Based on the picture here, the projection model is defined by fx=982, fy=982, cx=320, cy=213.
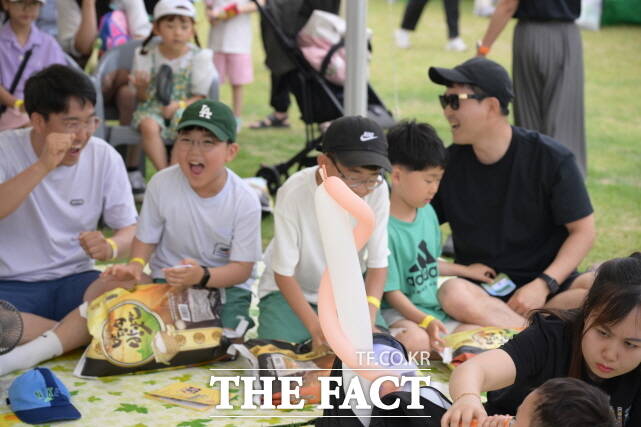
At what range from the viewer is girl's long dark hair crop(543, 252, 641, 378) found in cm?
250

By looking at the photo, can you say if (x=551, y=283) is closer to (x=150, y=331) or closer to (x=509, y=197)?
(x=509, y=197)

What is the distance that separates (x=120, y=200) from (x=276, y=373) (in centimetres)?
109

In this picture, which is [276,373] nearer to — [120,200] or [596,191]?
[120,200]

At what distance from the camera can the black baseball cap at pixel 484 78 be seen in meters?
4.14

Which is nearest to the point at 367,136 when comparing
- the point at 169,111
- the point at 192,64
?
the point at 169,111

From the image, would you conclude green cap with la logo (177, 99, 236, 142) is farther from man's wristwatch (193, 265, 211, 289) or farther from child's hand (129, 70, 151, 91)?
child's hand (129, 70, 151, 91)

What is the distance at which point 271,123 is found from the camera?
884cm

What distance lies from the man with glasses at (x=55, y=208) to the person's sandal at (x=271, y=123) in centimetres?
474

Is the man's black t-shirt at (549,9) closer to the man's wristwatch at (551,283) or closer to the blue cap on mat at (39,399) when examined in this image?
the man's wristwatch at (551,283)

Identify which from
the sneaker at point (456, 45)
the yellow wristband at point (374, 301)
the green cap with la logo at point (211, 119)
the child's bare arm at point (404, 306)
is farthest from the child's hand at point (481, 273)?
the sneaker at point (456, 45)

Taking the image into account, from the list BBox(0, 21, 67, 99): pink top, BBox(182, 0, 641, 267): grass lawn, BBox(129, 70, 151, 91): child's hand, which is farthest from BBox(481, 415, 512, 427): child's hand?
BBox(129, 70, 151, 91): child's hand

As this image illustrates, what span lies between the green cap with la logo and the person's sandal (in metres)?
4.82

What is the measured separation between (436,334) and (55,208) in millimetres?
1599

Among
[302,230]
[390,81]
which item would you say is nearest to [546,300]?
[302,230]
